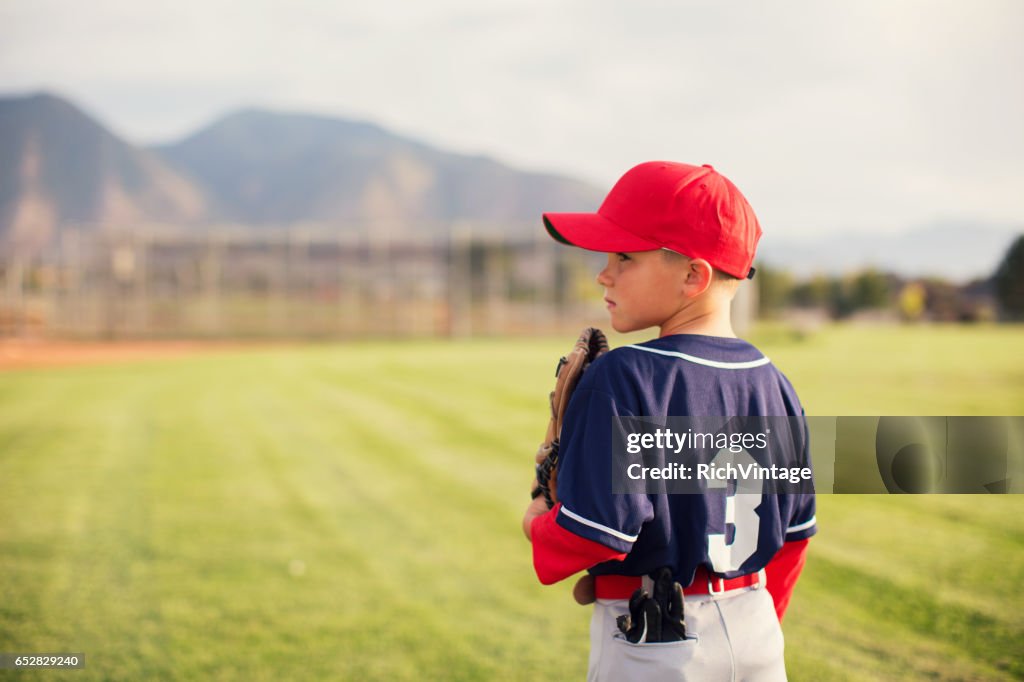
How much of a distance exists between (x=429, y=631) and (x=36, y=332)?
101ft

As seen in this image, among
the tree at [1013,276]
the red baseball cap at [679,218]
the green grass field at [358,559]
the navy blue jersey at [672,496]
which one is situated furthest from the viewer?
the tree at [1013,276]

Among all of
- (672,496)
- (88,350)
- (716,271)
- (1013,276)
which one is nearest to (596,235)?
(716,271)

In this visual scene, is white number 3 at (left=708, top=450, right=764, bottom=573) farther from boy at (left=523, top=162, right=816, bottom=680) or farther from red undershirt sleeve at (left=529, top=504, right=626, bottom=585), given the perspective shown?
red undershirt sleeve at (left=529, top=504, right=626, bottom=585)

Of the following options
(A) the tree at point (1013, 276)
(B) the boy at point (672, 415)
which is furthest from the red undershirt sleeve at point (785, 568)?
(A) the tree at point (1013, 276)

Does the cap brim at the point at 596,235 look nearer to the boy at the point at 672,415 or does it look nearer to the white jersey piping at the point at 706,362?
the boy at the point at 672,415

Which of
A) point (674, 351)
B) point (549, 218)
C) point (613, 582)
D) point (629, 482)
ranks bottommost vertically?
point (613, 582)

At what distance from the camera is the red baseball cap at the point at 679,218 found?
1.56 meters

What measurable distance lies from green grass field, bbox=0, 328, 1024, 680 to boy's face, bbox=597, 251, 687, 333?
2347 mm

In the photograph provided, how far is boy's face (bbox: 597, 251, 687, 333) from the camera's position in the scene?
160 centimetres

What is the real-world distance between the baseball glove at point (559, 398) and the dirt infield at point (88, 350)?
19.3 m

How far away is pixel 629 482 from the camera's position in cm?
145

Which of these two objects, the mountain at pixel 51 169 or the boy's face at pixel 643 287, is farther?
the mountain at pixel 51 169

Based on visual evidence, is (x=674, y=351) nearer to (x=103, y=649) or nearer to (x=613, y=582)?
(x=613, y=582)

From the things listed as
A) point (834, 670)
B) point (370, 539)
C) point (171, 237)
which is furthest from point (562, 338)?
point (834, 670)
